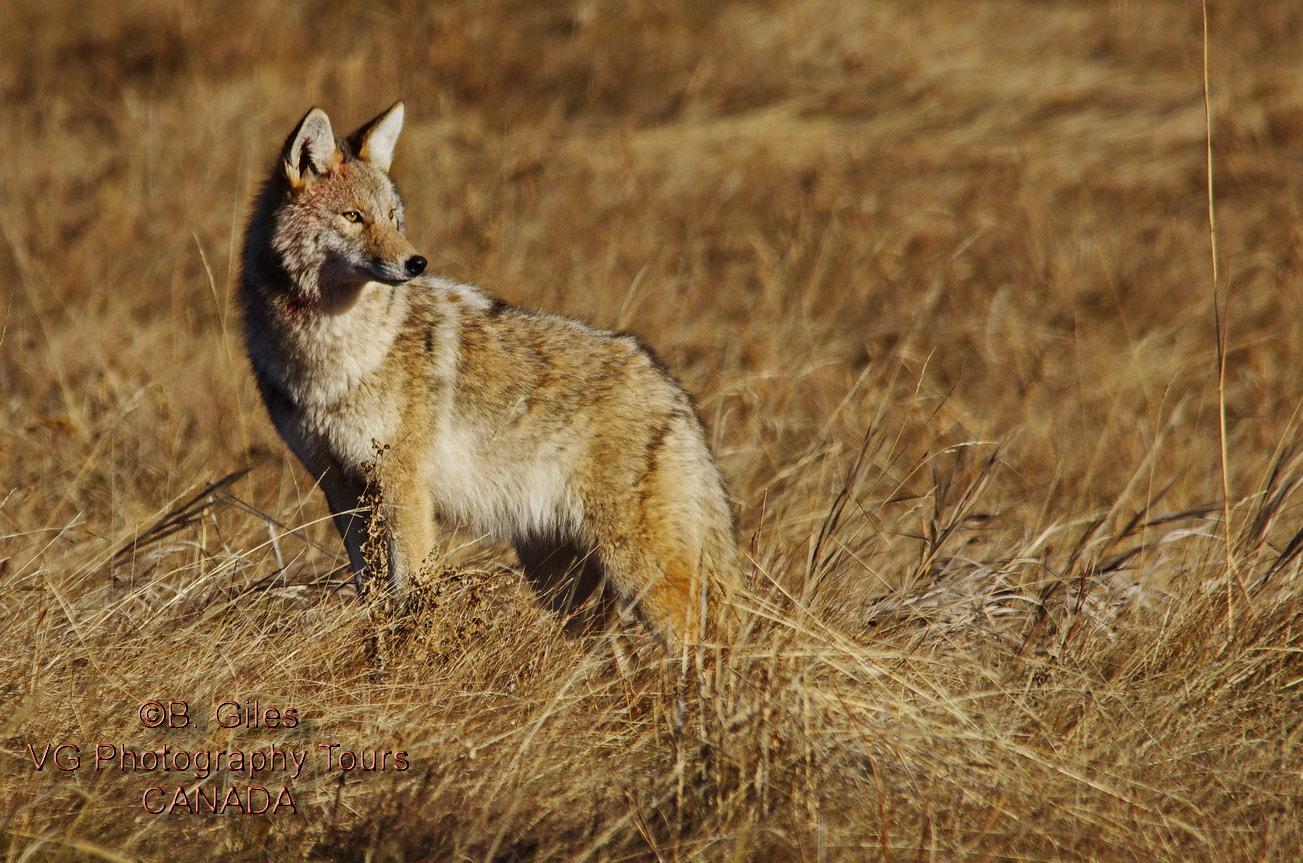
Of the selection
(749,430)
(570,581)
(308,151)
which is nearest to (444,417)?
(570,581)

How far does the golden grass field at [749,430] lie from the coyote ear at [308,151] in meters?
0.80

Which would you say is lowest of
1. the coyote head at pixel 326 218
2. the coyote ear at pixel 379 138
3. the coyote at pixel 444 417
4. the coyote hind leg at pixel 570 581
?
the coyote hind leg at pixel 570 581

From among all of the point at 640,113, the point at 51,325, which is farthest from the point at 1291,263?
the point at 51,325

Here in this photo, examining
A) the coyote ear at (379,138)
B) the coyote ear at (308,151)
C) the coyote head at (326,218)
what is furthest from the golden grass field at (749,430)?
the coyote ear at (379,138)

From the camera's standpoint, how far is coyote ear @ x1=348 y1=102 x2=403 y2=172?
16.8 ft

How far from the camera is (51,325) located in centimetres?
1008

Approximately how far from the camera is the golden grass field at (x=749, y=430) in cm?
351

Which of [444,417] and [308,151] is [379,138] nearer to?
[308,151]

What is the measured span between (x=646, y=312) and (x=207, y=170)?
535 centimetres

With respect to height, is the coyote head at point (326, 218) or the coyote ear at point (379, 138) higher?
the coyote ear at point (379, 138)

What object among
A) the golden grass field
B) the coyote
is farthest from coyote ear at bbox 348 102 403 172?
the golden grass field

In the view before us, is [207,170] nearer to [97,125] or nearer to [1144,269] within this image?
[97,125]

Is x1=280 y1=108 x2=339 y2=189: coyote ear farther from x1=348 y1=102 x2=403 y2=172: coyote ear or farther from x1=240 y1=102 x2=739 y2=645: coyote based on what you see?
x1=348 y1=102 x2=403 y2=172: coyote ear

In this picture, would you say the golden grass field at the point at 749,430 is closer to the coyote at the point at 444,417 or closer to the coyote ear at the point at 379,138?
the coyote at the point at 444,417
